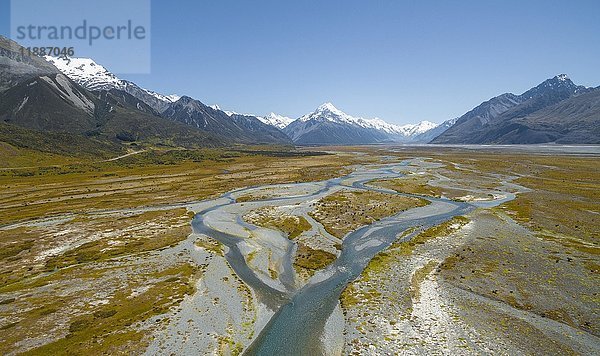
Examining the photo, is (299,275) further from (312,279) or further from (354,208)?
(354,208)

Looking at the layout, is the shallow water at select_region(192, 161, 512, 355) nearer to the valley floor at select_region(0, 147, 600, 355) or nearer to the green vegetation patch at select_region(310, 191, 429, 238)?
the valley floor at select_region(0, 147, 600, 355)

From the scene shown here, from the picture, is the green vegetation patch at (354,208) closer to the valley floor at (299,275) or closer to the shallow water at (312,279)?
the valley floor at (299,275)

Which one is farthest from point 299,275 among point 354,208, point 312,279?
point 354,208

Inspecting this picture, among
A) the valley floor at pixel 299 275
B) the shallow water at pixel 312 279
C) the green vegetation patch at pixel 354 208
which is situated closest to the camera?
the valley floor at pixel 299 275

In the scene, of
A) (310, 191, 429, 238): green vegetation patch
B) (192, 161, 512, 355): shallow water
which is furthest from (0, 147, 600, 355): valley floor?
(310, 191, 429, 238): green vegetation patch

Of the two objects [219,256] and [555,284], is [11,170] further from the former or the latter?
[555,284]

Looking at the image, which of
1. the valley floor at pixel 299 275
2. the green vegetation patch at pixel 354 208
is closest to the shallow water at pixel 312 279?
the valley floor at pixel 299 275

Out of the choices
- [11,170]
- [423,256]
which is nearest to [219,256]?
[423,256]

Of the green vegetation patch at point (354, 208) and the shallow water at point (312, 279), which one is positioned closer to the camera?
the shallow water at point (312, 279)

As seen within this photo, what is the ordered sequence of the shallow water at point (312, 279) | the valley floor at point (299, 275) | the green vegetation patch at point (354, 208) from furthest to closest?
the green vegetation patch at point (354, 208), the shallow water at point (312, 279), the valley floor at point (299, 275)
